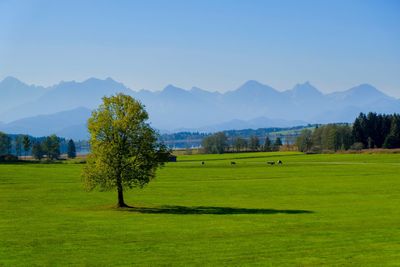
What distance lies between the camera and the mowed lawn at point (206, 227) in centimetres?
2809

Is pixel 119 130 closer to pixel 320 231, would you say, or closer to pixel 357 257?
pixel 320 231

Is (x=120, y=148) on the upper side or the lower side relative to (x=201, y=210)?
upper

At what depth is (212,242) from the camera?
106 feet

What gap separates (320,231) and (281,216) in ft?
28.8

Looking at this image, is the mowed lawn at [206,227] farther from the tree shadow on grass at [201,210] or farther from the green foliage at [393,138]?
the green foliage at [393,138]

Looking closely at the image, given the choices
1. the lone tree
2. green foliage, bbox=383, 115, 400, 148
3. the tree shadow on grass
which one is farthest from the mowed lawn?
green foliage, bbox=383, 115, 400, 148

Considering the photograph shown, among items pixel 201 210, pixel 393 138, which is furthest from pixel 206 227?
pixel 393 138

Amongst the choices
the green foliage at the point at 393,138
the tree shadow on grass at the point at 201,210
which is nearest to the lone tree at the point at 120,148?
the tree shadow on grass at the point at 201,210

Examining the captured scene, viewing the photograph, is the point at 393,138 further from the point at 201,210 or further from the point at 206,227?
the point at 206,227

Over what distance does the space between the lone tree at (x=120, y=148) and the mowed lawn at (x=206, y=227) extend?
10.3 ft

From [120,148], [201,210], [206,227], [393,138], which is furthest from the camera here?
[393,138]

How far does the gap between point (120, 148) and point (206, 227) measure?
62.8 feet

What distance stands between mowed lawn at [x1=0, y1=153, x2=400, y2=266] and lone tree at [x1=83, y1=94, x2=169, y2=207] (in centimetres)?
314

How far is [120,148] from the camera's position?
54.9 meters
